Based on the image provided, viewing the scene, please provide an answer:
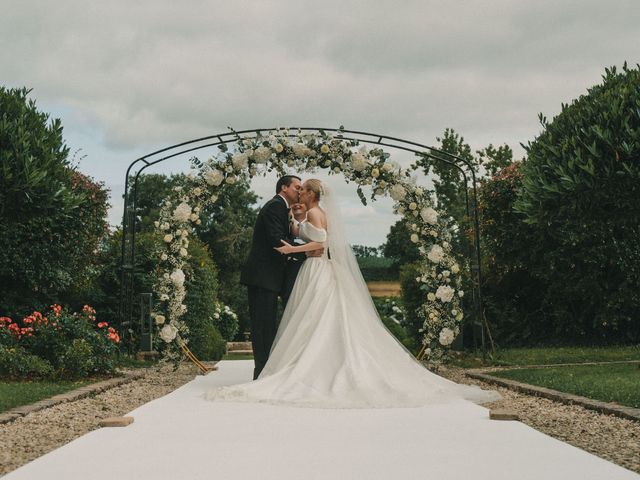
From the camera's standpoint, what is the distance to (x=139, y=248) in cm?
1497

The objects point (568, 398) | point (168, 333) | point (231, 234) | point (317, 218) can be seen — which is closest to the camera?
point (568, 398)

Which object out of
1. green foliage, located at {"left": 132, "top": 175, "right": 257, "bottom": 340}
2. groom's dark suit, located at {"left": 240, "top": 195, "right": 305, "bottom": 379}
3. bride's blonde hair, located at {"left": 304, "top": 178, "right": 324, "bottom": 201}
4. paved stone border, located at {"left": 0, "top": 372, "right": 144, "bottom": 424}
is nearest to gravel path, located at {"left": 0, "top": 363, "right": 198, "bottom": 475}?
paved stone border, located at {"left": 0, "top": 372, "right": 144, "bottom": 424}

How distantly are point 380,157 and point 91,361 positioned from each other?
194 inches

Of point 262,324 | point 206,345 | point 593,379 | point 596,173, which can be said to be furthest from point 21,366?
point 596,173

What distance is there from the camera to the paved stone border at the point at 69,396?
6848 mm

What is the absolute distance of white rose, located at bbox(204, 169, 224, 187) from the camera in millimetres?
11195

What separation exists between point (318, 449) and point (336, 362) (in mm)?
3112

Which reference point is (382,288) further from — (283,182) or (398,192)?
(283,182)

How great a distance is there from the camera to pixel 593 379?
9.43 m

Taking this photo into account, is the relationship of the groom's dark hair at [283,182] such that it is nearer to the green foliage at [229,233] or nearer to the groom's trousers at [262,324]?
the groom's trousers at [262,324]

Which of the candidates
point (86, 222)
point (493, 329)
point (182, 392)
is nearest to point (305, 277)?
point (182, 392)

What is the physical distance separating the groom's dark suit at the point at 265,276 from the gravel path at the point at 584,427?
113 inches

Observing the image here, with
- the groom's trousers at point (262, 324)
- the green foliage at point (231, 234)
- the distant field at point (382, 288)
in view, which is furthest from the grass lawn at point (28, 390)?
the green foliage at point (231, 234)

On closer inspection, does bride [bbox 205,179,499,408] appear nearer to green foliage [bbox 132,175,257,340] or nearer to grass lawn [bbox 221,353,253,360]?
grass lawn [bbox 221,353,253,360]
